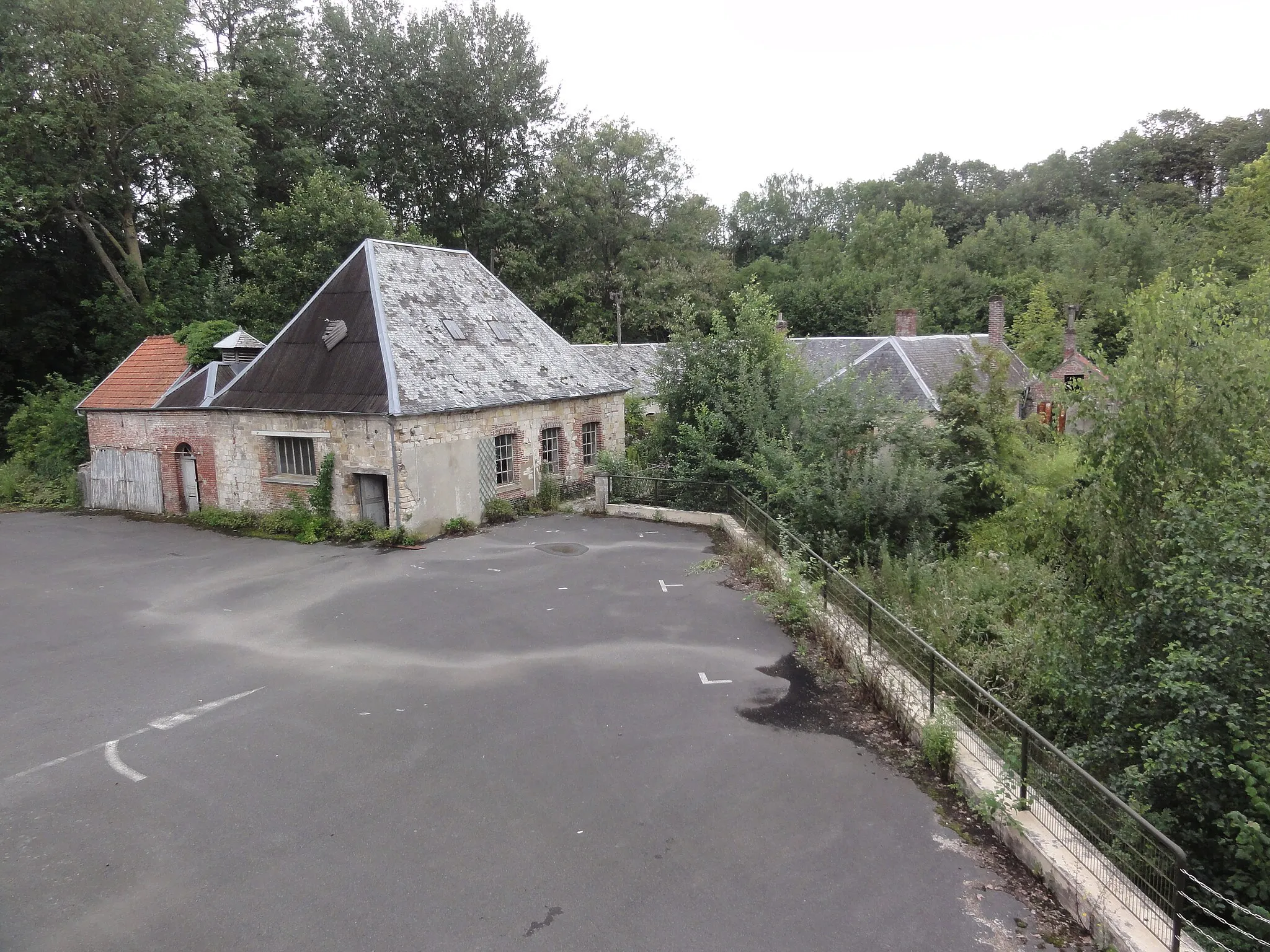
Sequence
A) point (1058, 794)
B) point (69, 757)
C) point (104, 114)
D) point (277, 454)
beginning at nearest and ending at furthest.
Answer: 1. point (1058, 794)
2. point (69, 757)
3. point (277, 454)
4. point (104, 114)

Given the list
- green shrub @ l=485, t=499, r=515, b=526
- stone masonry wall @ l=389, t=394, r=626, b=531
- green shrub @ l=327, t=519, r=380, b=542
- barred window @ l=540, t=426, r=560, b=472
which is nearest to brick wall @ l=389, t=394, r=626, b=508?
stone masonry wall @ l=389, t=394, r=626, b=531

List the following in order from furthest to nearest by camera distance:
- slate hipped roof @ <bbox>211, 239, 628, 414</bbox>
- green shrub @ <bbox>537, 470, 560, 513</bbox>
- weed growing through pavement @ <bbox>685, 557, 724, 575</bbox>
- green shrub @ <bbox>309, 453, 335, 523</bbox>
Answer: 1. green shrub @ <bbox>537, 470, 560, 513</bbox>
2. green shrub @ <bbox>309, 453, 335, 523</bbox>
3. slate hipped roof @ <bbox>211, 239, 628, 414</bbox>
4. weed growing through pavement @ <bbox>685, 557, 724, 575</bbox>

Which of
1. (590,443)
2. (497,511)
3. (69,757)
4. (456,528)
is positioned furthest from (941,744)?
(590,443)

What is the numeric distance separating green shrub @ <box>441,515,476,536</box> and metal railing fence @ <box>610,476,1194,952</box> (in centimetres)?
983

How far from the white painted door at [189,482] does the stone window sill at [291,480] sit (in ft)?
10.4

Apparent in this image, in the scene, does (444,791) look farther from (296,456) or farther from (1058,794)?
(296,456)

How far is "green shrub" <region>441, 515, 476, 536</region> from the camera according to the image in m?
16.8

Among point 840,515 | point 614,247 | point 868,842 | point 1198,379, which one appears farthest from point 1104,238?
point 868,842

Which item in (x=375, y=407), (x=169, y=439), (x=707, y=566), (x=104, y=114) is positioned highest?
(x=104, y=114)

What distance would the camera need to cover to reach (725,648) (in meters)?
10.1

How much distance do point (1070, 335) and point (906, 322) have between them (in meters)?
9.20

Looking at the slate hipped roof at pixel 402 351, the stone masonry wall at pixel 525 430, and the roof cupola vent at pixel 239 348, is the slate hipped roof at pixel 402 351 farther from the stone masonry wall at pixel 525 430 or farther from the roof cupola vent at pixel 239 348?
the roof cupola vent at pixel 239 348

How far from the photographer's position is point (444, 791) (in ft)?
22.4

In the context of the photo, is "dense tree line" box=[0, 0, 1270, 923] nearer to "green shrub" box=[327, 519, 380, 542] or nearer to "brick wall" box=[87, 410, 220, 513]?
"brick wall" box=[87, 410, 220, 513]
